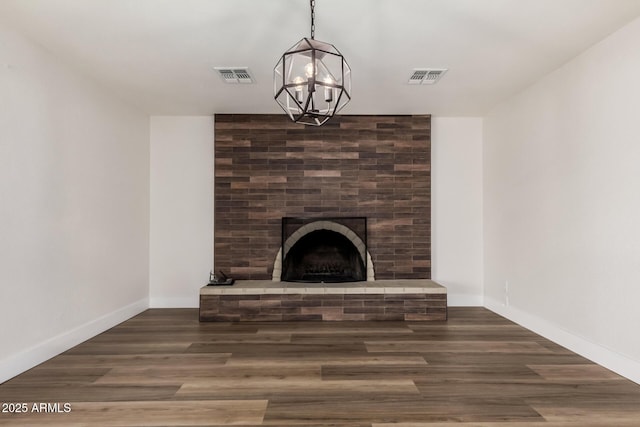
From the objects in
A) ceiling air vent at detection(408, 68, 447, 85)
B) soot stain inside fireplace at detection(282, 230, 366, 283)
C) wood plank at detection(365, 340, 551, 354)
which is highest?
ceiling air vent at detection(408, 68, 447, 85)

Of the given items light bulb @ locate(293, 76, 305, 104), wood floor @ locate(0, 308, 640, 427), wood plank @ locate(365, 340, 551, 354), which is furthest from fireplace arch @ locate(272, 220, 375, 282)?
light bulb @ locate(293, 76, 305, 104)

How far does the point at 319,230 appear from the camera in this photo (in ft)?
15.0

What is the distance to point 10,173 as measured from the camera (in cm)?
251

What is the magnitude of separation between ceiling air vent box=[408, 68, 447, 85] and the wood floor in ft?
7.60

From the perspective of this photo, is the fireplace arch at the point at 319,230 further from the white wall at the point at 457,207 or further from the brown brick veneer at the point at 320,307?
the white wall at the point at 457,207

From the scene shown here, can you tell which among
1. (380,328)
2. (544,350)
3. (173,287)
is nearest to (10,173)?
(173,287)

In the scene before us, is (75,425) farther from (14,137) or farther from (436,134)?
(436,134)

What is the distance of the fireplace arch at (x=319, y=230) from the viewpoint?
453 centimetres

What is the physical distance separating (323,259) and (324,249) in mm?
125

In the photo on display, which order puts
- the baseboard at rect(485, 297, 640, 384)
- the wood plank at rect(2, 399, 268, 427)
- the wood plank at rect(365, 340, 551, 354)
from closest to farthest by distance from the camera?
the wood plank at rect(2, 399, 268, 427) → the baseboard at rect(485, 297, 640, 384) → the wood plank at rect(365, 340, 551, 354)

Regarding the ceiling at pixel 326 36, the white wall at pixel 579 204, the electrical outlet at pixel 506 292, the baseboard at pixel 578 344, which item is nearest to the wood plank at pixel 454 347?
the baseboard at pixel 578 344

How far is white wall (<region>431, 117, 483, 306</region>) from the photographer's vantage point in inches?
184

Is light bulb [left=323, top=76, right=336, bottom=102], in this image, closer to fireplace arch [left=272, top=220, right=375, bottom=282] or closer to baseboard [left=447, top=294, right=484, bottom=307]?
fireplace arch [left=272, top=220, right=375, bottom=282]

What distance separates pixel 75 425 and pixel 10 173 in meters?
1.66
